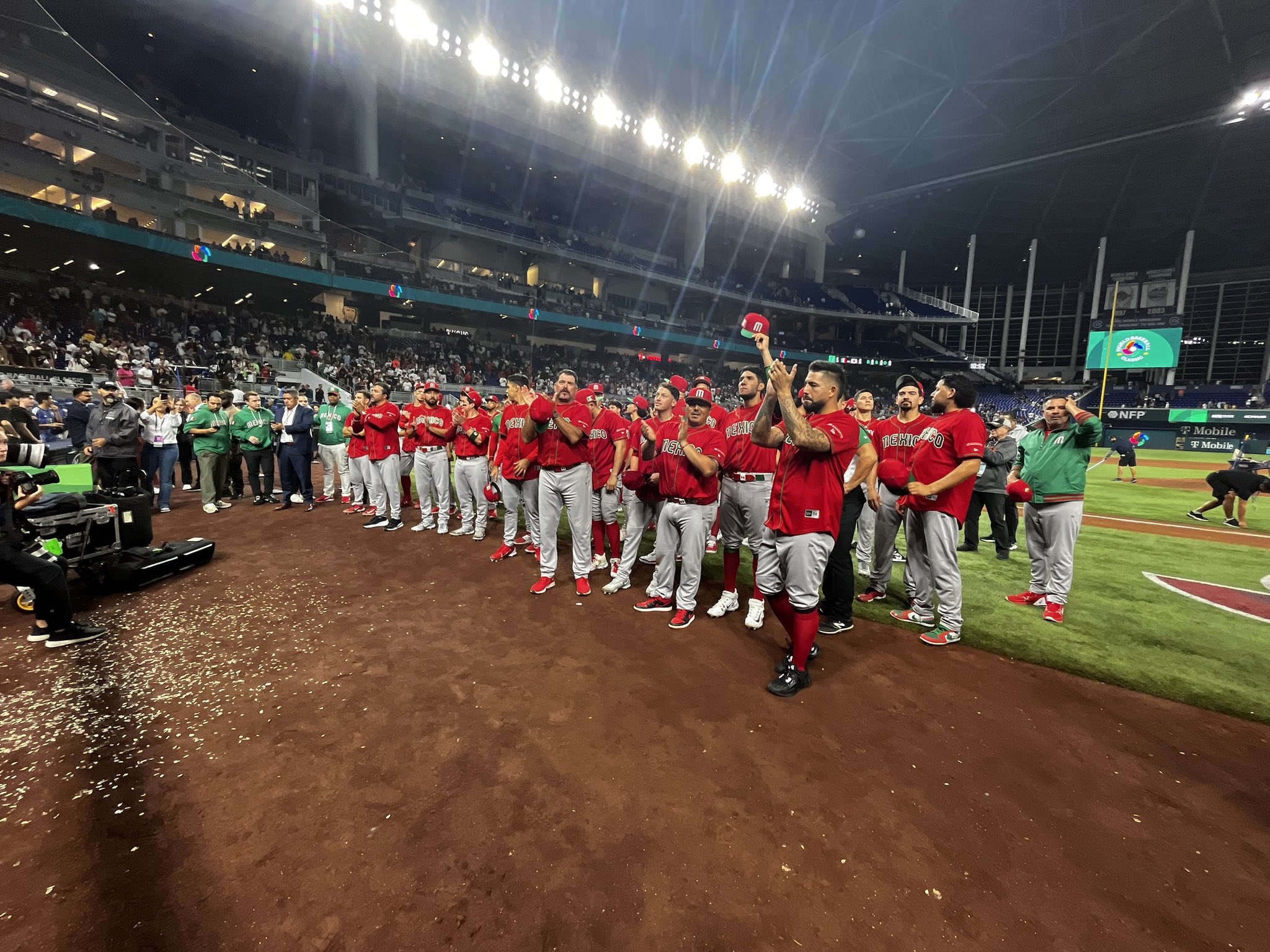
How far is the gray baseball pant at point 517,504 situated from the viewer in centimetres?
579

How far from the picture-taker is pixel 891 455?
16.3 feet

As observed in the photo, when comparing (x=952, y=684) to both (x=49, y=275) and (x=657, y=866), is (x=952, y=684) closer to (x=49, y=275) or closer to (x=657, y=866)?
(x=657, y=866)

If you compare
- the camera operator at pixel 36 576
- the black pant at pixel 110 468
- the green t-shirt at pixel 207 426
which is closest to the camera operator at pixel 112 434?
the black pant at pixel 110 468

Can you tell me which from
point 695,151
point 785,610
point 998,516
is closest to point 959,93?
point 695,151

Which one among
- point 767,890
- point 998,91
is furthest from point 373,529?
point 998,91

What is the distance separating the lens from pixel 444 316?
31969 mm

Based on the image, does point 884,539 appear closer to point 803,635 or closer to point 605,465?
point 803,635

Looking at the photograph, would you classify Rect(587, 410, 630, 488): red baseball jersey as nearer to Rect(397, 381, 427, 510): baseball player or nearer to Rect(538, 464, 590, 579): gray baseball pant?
Rect(538, 464, 590, 579): gray baseball pant

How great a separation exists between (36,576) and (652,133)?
3933 centimetres

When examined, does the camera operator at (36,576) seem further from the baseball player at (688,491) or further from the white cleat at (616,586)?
the baseball player at (688,491)

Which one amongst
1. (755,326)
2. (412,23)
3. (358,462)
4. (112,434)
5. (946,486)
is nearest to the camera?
(755,326)

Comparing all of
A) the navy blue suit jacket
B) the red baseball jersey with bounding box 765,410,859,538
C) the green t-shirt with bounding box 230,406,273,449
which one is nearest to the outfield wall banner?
the red baseball jersey with bounding box 765,410,859,538

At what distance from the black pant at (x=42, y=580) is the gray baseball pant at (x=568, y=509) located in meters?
3.64

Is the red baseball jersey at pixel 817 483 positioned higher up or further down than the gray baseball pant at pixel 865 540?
higher up
